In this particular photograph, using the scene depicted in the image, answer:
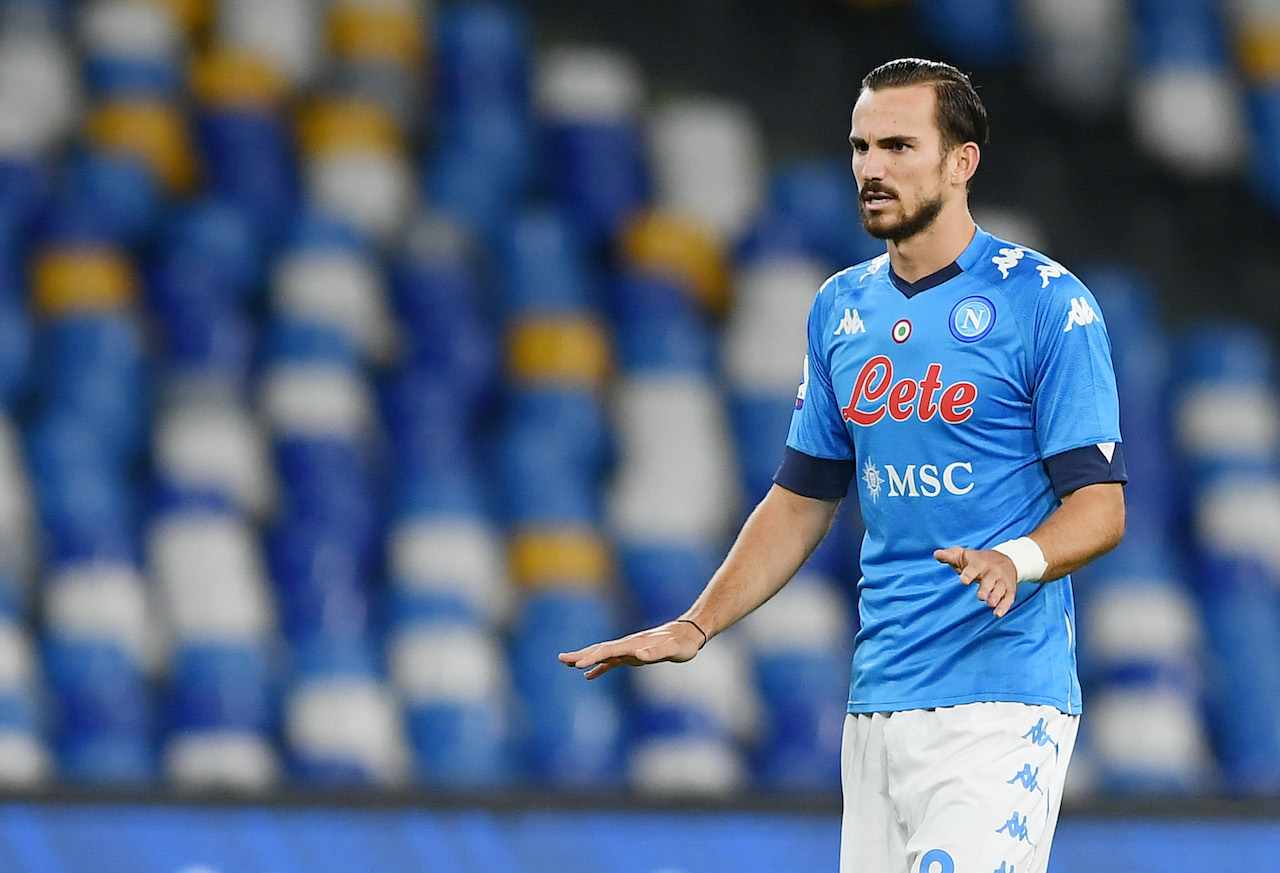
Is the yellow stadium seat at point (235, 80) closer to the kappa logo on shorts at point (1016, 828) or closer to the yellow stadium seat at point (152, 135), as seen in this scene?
the yellow stadium seat at point (152, 135)

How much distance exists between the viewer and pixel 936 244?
282 centimetres

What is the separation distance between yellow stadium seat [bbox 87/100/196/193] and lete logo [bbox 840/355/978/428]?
152 inches

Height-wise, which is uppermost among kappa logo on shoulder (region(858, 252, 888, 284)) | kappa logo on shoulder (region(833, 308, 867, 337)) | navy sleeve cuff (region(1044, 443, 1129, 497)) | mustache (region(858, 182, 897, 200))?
mustache (region(858, 182, 897, 200))

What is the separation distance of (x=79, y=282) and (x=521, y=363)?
1.19 m

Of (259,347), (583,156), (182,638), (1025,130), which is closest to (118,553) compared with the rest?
(182,638)

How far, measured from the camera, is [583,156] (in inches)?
264

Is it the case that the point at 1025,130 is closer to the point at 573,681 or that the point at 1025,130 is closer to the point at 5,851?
the point at 573,681

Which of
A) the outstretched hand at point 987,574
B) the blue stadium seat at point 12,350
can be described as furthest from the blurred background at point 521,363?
the outstretched hand at point 987,574

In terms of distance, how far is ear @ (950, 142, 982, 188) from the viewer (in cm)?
278

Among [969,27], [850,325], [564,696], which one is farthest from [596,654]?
[969,27]

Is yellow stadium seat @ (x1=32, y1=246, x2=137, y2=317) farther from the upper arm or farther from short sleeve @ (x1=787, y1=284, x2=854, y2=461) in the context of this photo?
the upper arm

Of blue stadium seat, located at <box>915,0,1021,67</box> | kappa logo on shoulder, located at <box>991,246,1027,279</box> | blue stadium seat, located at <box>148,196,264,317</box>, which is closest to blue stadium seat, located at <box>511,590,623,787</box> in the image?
blue stadium seat, located at <box>148,196,264,317</box>

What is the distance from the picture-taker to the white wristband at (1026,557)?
8.24 ft

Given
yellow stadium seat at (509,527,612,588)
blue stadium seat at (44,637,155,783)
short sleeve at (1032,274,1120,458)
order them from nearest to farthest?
1. short sleeve at (1032,274,1120,458)
2. blue stadium seat at (44,637,155,783)
3. yellow stadium seat at (509,527,612,588)
